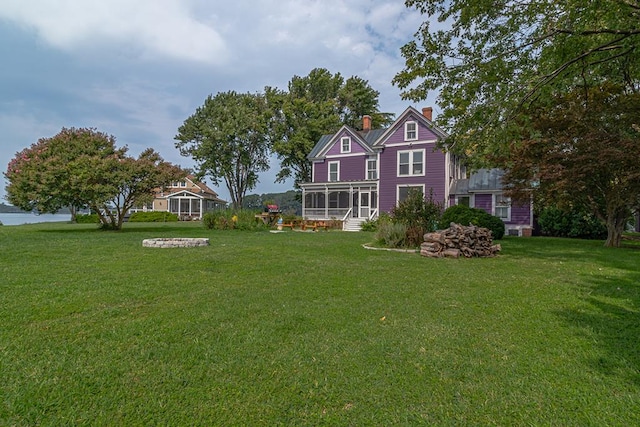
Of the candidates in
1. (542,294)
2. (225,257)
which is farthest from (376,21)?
(542,294)

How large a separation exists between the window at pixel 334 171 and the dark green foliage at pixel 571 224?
44.7 ft

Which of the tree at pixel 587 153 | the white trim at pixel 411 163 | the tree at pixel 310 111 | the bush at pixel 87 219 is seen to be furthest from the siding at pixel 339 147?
the bush at pixel 87 219

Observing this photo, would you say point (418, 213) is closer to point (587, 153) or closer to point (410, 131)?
point (587, 153)

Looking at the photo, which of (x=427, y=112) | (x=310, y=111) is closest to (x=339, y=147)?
(x=427, y=112)

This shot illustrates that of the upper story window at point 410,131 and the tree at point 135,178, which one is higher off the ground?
the upper story window at point 410,131

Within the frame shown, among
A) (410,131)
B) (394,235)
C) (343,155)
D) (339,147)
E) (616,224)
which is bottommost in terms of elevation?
(394,235)

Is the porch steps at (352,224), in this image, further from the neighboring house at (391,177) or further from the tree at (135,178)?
the tree at (135,178)

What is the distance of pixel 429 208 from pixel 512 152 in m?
4.24

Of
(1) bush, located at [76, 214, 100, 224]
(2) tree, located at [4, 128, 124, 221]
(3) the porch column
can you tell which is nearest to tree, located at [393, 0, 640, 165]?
(2) tree, located at [4, 128, 124, 221]

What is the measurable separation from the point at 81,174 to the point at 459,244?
1570 centimetres

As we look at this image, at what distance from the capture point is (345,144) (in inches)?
1022

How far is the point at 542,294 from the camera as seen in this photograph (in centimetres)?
507

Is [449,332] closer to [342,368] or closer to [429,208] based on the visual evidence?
[342,368]

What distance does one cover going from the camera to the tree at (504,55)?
21.2 feet
